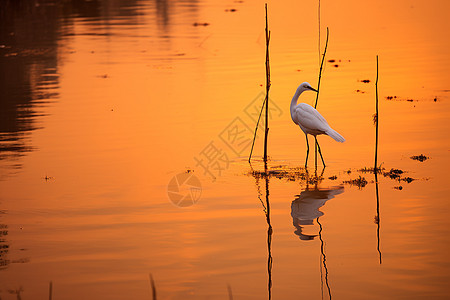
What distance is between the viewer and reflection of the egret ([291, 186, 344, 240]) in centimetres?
927

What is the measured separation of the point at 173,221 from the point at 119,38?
21071 mm

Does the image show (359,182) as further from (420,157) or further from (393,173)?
(420,157)

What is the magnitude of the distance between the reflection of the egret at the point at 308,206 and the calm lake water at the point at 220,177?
0.12 feet

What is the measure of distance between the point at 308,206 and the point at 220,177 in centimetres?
211

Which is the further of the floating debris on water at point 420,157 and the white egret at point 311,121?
the floating debris on water at point 420,157

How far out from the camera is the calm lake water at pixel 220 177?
7.92m

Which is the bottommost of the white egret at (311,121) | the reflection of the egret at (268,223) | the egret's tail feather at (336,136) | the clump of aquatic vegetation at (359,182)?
the reflection of the egret at (268,223)

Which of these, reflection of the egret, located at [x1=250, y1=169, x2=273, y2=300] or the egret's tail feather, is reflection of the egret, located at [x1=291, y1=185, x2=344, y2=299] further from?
the egret's tail feather

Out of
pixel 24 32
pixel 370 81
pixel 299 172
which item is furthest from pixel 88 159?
pixel 24 32

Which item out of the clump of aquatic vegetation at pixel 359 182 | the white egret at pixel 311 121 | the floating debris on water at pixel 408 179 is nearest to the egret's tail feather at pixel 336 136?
the white egret at pixel 311 121

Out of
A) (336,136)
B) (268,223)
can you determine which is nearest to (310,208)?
(268,223)

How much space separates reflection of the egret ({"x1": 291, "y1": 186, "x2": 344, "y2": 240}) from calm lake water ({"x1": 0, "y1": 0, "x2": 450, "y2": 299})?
0.04m

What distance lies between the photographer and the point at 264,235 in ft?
29.5

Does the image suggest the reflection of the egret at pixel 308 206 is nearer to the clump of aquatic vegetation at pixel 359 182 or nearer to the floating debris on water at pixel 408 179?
the clump of aquatic vegetation at pixel 359 182
